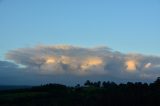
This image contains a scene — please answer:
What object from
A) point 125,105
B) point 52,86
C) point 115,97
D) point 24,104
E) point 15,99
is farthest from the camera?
point 52,86

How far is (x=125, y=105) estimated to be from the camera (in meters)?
61.8

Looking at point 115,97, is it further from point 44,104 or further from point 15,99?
point 15,99

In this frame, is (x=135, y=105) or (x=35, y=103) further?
(x=35, y=103)

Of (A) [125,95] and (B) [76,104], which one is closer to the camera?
(B) [76,104]

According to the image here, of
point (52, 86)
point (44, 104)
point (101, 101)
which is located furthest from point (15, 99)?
point (52, 86)

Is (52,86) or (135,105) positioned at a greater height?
(52,86)

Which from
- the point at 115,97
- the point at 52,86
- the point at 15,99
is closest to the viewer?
the point at 115,97

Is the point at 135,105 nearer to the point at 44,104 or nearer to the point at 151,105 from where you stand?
the point at 151,105

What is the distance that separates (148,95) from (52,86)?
4438 centimetres

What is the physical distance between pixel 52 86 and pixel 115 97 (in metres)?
46.9

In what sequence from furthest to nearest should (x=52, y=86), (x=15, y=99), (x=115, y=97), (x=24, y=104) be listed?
(x=52, y=86), (x=15, y=99), (x=24, y=104), (x=115, y=97)

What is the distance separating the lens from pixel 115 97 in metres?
66.8

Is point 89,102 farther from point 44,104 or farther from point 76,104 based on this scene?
point 44,104

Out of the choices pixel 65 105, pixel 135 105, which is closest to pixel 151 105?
pixel 135 105
